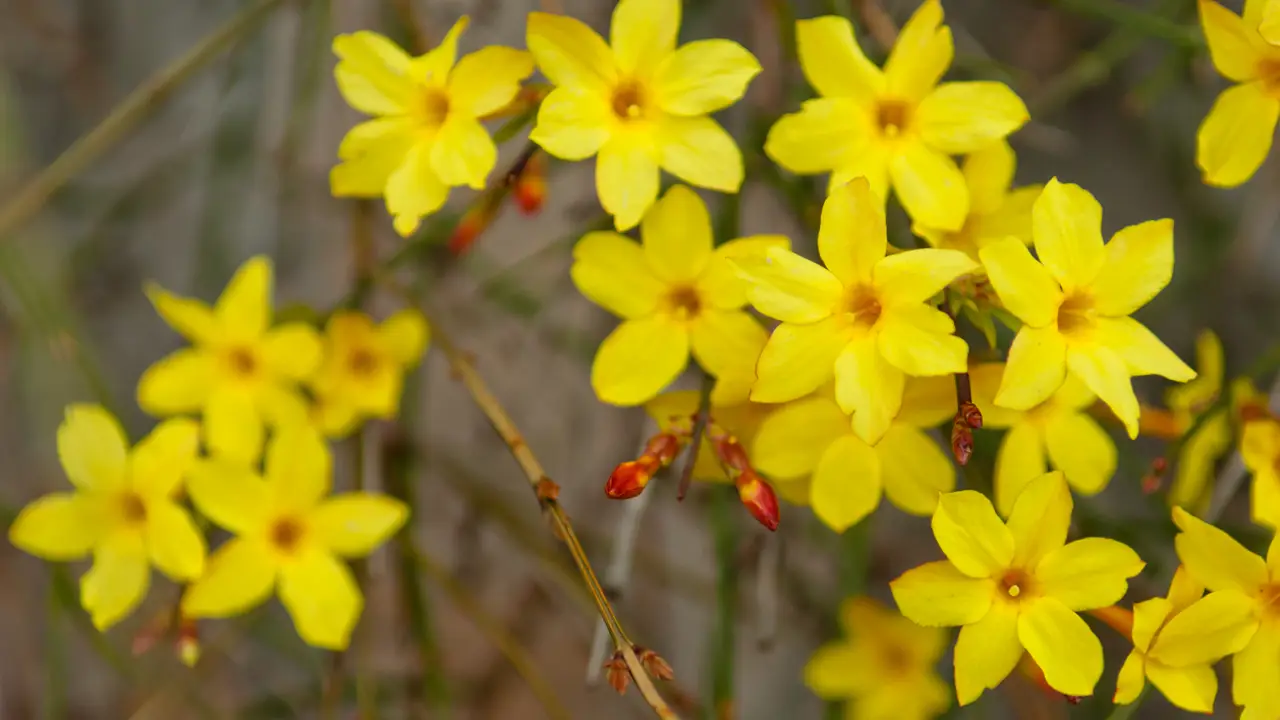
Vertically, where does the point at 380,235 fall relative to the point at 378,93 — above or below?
below

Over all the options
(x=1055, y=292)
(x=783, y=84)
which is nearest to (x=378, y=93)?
(x=1055, y=292)

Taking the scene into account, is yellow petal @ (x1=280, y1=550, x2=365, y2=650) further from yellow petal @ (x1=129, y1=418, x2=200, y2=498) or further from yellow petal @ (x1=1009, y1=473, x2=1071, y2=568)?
yellow petal @ (x1=1009, y1=473, x2=1071, y2=568)

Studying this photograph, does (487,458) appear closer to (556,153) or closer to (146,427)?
(146,427)

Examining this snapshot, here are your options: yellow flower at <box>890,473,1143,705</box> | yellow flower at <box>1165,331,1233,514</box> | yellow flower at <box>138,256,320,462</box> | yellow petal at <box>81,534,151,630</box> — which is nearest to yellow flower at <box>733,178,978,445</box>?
yellow flower at <box>890,473,1143,705</box>

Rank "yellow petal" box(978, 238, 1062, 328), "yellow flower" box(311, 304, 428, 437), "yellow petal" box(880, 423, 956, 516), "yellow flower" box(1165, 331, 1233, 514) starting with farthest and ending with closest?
1. "yellow flower" box(311, 304, 428, 437)
2. "yellow flower" box(1165, 331, 1233, 514)
3. "yellow petal" box(880, 423, 956, 516)
4. "yellow petal" box(978, 238, 1062, 328)

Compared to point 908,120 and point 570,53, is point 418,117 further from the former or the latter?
point 908,120

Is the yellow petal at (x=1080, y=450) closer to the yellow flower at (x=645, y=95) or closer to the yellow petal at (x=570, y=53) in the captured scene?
the yellow flower at (x=645, y=95)
